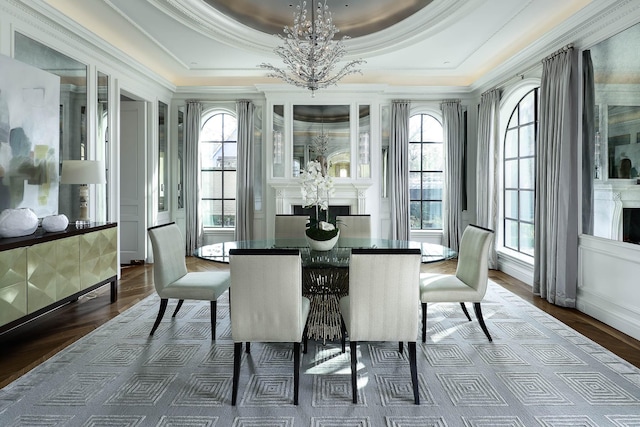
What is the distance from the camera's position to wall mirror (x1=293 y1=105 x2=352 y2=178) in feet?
20.9

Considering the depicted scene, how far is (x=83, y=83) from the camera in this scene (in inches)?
172

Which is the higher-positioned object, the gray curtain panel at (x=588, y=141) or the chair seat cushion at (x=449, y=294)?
the gray curtain panel at (x=588, y=141)

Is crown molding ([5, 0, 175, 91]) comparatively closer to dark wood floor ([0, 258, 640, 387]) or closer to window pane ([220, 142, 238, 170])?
window pane ([220, 142, 238, 170])

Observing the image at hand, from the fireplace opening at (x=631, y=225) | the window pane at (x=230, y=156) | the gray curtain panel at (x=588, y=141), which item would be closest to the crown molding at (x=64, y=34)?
the window pane at (x=230, y=156)

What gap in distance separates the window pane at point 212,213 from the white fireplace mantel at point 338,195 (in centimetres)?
122

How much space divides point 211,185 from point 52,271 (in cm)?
396

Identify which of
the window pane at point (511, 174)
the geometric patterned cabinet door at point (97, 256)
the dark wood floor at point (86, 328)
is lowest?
the dark wood floor at point (86, 328)

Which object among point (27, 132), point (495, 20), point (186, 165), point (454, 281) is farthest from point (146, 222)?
point (495, 20)

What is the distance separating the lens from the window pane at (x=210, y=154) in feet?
22.8

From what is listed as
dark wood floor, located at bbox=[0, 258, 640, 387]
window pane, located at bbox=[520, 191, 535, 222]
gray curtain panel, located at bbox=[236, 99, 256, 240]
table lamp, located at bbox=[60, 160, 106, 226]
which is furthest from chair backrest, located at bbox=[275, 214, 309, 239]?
window pane, located at bbox=[520, 191, 535, 222]

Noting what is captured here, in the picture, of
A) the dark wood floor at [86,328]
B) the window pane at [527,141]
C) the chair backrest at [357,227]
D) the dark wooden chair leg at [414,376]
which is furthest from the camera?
the window pane at [527,141]

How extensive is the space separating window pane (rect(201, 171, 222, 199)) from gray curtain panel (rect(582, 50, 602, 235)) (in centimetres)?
534

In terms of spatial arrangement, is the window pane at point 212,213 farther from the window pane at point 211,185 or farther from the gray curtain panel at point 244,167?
the gray curtain panel at point 244,167

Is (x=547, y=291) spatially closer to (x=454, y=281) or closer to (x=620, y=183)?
(x=620, y=183)
